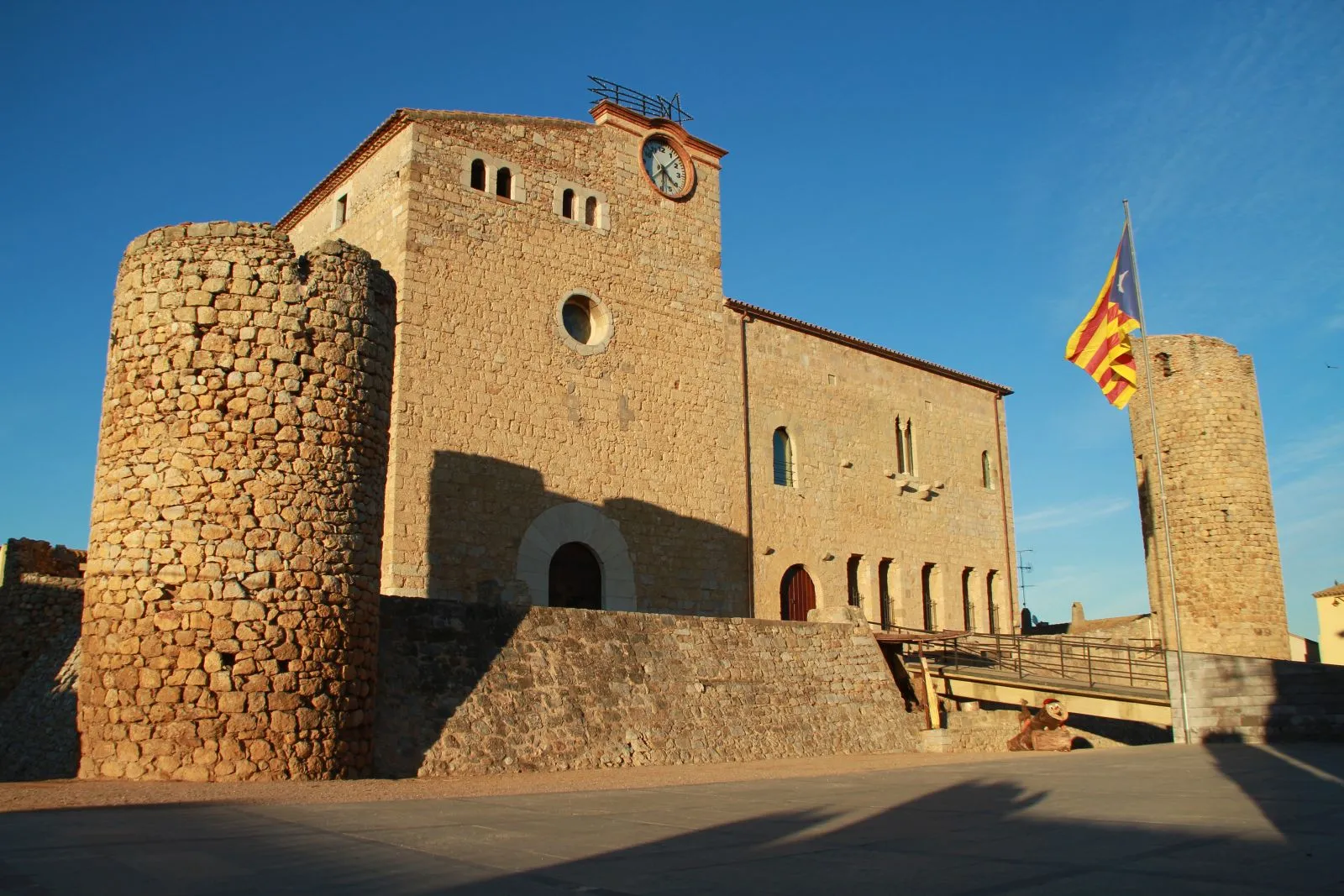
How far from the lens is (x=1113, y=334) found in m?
18.2

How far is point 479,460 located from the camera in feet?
56.7

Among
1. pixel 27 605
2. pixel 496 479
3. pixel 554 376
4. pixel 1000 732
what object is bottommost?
pixel 1000 732

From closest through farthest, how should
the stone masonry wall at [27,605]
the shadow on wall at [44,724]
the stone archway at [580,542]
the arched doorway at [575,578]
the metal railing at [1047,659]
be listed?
the shadow on wall at [44,724] < the stone masonry wall at [27,605] < the stone archway at [580,542] < the arched doorway at [575,578] < the metal railing at [1047,659]

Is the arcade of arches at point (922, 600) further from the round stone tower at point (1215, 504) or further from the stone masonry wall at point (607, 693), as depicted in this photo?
the stone masonry wall at point (607, 693)

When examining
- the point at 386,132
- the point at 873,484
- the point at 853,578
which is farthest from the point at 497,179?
the point at 853,578

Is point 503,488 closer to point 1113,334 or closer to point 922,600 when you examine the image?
point 1113,334

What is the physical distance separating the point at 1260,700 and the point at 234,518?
1199cm

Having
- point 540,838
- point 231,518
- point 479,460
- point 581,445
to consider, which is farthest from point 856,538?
point 540,838

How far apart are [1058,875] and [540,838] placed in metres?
2.38

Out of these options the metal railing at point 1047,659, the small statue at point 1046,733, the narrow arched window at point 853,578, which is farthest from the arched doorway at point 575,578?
the narrow arched window at point 853,578

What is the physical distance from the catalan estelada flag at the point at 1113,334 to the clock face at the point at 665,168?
8.28 meters

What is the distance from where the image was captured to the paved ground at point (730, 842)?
3893 millimetres

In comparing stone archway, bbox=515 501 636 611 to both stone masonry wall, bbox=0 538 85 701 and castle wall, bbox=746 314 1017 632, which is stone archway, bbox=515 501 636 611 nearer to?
castle wall, bbox=746 314 1017 632

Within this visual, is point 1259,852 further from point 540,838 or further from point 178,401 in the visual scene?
point 178,401
